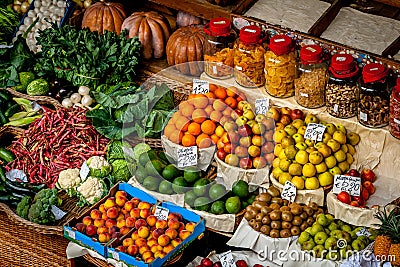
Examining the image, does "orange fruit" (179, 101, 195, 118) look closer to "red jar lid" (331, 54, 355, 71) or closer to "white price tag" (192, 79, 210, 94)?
"white price tag" (192, 79, 210, 94)

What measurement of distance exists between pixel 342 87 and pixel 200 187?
1.01m

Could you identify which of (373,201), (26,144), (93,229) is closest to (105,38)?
(26,144)

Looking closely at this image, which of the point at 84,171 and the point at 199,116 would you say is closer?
the point at 199,116

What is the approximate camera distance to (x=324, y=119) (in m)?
4.09

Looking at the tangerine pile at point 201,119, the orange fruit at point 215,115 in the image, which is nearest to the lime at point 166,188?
the tangerine pile at point 201,119

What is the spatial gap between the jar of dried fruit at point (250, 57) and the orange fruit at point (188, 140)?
20.2 inches

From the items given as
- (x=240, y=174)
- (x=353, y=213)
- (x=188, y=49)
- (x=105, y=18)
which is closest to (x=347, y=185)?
(x=353, y=213)

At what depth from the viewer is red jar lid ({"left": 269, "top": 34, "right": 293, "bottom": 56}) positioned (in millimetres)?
4031

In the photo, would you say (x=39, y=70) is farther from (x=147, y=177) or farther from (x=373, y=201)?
(x=373, y=201)

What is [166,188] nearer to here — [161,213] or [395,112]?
[161,213]

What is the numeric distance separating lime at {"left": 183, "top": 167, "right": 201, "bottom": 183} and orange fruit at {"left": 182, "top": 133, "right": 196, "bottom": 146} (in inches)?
6.0

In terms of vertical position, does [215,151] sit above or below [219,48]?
below

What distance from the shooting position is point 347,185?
3801 mm

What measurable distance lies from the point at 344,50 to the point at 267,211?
1060 mm
